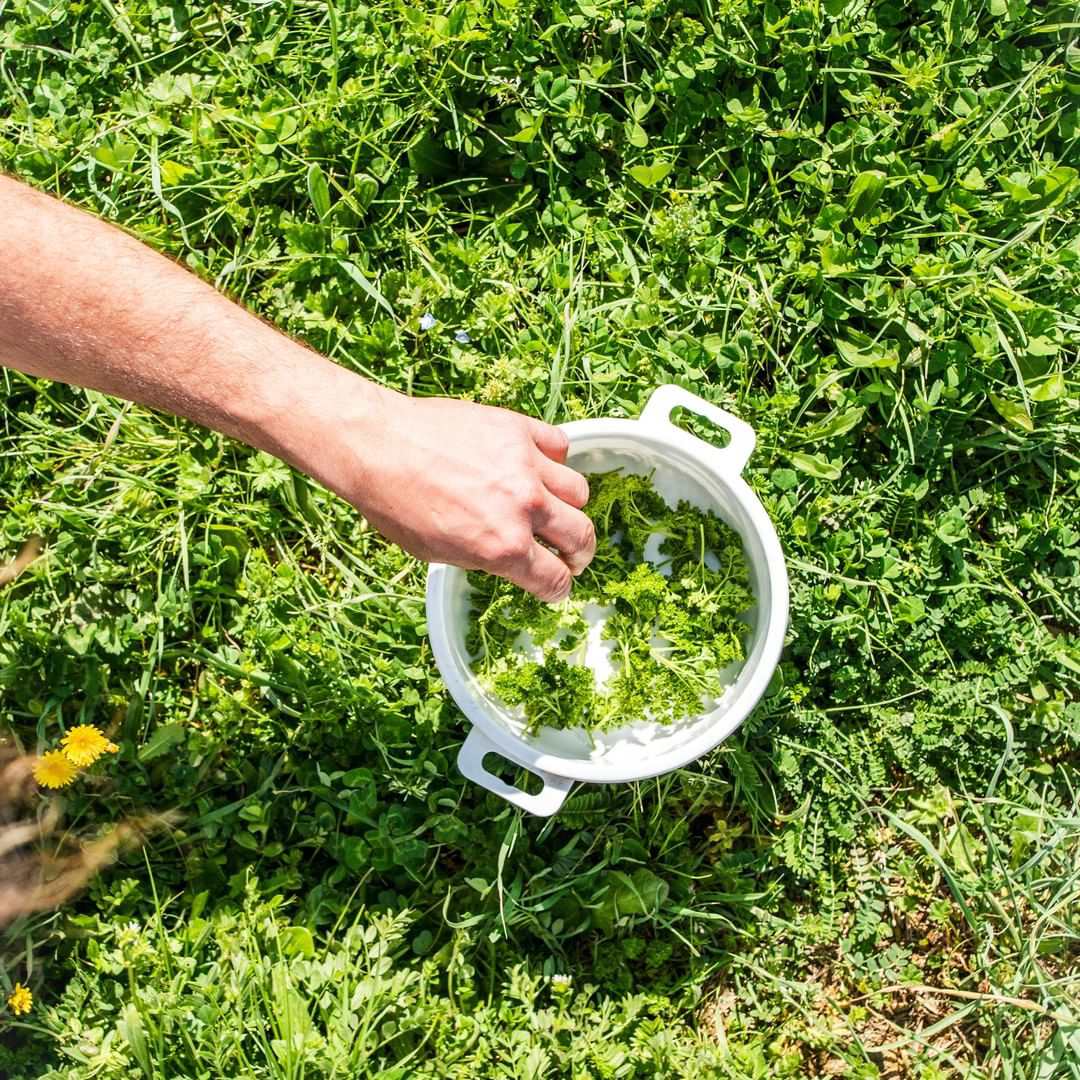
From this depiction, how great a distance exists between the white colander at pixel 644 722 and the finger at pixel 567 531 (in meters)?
0.30

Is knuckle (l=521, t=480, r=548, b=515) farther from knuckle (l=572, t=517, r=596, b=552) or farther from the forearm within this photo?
the forearm

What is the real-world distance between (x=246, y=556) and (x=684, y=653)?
46.7 inches

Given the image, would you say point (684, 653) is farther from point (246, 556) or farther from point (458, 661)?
point (246, 556)

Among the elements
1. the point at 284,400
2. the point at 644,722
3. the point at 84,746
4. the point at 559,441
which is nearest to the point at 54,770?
the point at 84,746

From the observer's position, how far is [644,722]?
2.49 meters

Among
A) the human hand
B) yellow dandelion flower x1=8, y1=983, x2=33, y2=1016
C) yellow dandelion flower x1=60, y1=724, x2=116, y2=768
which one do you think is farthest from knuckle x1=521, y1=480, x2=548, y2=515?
yellow dandelion flower x1=8, y1=983, x2=33, y2=1016

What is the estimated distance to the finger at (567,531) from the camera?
6.46 feet

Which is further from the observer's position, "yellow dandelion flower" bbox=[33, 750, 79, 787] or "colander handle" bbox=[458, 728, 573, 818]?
"yellow dandelion flower" bbox=[33, 750, 79, 787]

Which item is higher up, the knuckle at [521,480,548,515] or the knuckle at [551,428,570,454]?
the knuckle at [521,480,548,515]

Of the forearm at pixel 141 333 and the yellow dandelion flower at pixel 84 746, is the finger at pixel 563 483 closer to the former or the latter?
the forearm at pixel 141 333

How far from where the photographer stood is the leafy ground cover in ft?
8.70

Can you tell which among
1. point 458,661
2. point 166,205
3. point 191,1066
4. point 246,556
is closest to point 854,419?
point 458,661

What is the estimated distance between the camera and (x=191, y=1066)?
2580 mm

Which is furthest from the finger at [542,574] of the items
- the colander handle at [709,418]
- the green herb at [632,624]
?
the colander handle at [709,418]
